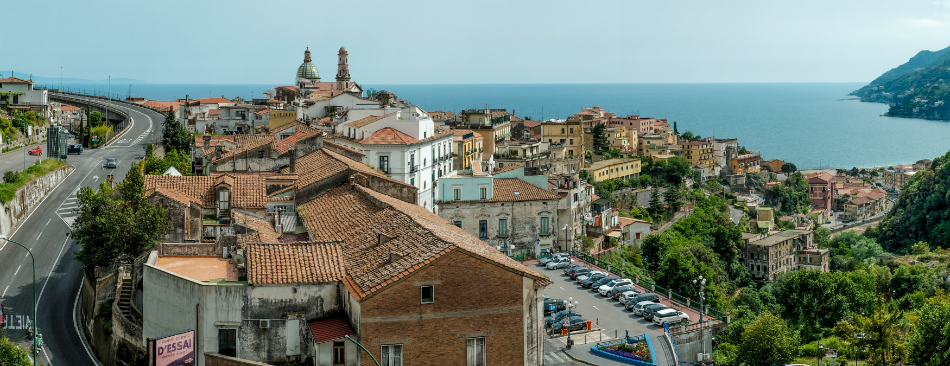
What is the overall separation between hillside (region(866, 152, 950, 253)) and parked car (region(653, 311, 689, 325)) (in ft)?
295

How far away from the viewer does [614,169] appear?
101312 mm

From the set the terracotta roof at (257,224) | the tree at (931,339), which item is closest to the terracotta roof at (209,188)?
the terracotta roof at (257,224)

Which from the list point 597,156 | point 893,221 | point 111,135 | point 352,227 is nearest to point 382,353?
point 352,227

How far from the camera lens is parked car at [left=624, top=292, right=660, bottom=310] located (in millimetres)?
43031

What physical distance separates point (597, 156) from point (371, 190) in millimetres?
73981

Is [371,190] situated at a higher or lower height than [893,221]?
higher

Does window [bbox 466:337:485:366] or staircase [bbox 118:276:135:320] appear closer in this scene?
window [bbox 466:337:485:366]

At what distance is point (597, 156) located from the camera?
361 ft

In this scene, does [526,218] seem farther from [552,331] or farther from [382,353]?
[382,353]

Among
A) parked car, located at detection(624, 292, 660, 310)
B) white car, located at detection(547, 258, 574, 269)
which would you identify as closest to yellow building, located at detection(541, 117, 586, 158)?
white car, located at detection(547, 258, 574, 269)

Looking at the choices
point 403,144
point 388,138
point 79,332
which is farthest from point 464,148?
point 79,332

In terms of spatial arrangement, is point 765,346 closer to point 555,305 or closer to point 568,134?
point 555,305

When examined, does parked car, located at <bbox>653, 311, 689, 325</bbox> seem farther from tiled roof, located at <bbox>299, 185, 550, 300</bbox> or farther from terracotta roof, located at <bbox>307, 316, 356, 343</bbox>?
terracotta roof, located at <bbox>307, 316, 356, 343</bbox>

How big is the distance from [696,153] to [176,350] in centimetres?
11465
